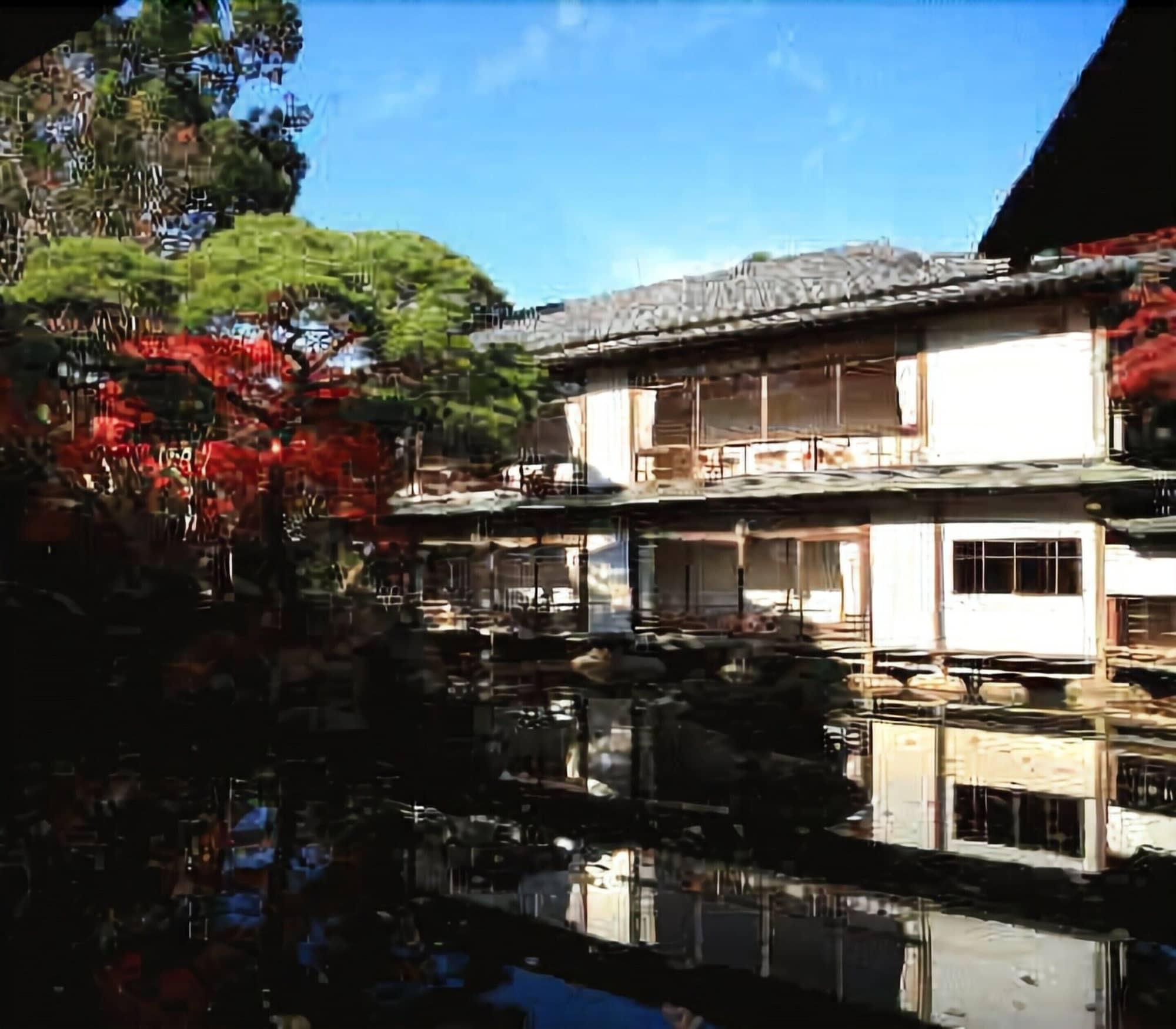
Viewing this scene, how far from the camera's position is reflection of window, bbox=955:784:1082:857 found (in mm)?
3494

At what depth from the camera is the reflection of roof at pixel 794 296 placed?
6.68 meters

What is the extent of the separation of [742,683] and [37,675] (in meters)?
4.32

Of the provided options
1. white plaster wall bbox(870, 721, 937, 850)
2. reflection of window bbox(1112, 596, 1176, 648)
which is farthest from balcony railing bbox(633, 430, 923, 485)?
white plaster wall bbox(870, 721, 937, 850)

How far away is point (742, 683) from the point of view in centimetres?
721

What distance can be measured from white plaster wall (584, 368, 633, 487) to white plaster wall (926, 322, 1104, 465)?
7.54 feet

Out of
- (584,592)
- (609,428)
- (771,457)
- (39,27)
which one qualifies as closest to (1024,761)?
(771,457)

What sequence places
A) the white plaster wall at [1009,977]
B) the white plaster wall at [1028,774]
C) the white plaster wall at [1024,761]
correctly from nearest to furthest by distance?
the white plaster wall at [1009,977] < the white plaster wall at [1028,774] < the white plaster wall at [1024,761]

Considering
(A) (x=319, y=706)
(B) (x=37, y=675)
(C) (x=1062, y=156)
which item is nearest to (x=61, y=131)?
(B) (x=37, y=675)

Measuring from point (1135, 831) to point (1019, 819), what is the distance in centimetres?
37

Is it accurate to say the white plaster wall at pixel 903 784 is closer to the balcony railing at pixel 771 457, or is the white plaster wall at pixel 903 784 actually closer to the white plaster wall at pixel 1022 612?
the white plaster wall at pixel 1022 612

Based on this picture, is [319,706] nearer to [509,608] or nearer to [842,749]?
[509,608]

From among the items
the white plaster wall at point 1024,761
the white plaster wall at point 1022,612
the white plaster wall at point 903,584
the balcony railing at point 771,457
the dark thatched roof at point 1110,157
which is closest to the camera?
the dark thatched roof at point 1110,157

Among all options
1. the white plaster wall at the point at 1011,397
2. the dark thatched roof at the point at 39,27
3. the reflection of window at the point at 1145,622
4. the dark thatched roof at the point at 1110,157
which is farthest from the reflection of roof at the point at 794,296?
the dark thatched roof at the point at 39,27

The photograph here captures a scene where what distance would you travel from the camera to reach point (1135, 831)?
3.59 meters
